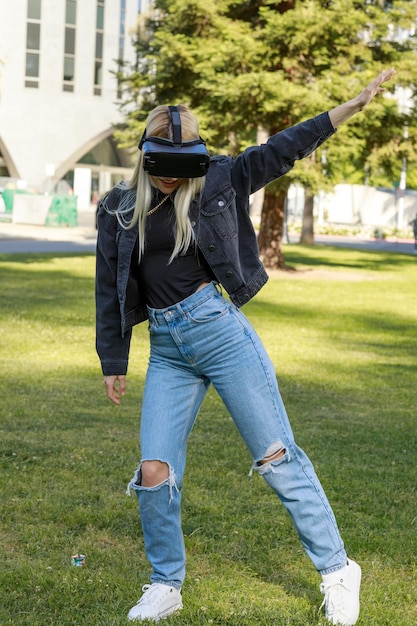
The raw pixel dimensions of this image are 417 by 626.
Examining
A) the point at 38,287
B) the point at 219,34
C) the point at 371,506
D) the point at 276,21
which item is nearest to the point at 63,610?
the point at 371,506

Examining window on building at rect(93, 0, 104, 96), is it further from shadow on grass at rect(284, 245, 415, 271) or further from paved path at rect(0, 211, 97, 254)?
shadow on grass at rect(284, 245, 415, 271)

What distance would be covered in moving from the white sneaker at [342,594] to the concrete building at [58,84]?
226 feet

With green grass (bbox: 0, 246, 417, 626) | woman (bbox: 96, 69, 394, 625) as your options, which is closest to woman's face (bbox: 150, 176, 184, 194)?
woman (bbox: 96, 69, 394, 625)

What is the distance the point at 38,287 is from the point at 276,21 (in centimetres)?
695

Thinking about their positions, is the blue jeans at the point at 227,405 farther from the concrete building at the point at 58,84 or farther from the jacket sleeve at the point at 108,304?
the concrete building at the point at 58,84

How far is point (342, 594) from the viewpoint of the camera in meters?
4.14

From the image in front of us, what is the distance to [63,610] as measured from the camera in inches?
170

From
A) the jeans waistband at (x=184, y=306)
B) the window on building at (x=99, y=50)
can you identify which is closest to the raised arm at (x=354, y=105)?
the jeans waistband at (x=184, y=306)

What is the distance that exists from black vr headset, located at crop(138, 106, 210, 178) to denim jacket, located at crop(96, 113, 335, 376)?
15 cm

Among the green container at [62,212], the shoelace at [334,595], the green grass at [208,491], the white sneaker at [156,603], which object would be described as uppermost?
the shoelace at [334,595]

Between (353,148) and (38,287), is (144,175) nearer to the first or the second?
(38,287)

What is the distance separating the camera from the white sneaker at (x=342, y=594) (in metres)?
4.13

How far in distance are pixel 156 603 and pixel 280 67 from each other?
749 inches

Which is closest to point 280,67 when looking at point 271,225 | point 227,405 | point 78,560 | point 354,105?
point 271,225
